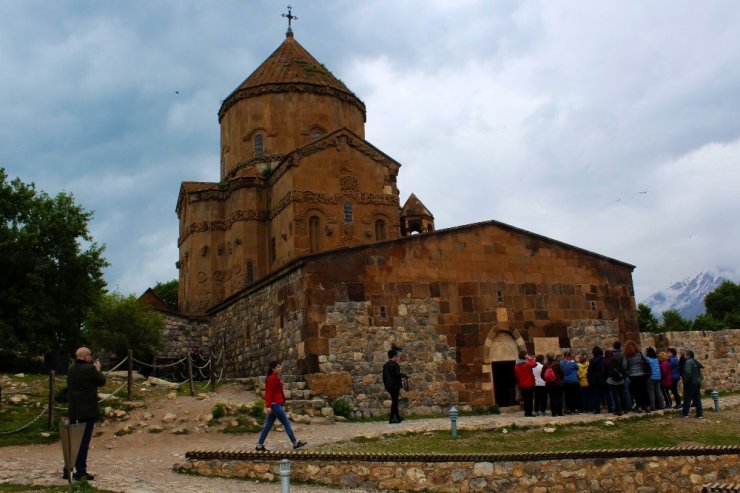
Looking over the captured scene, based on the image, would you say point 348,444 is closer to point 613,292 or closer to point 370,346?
point 370,346

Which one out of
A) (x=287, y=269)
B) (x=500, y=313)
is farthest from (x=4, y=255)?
(x=500, y=313)

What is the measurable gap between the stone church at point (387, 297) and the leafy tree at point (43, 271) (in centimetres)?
450

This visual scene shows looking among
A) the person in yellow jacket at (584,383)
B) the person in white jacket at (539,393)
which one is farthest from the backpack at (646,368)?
the person in white jacket at (539,393)

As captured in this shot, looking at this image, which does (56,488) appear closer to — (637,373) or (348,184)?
(637,373)

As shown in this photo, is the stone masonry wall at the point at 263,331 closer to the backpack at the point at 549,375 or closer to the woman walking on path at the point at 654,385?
the backpack at the point at 549,375

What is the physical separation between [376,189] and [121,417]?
15.8 meters

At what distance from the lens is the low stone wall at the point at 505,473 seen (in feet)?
33.1

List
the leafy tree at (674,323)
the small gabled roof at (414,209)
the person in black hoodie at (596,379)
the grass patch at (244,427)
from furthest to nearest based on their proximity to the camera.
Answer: the leafy tree at (674,323) < the small gabled roof at (414,209) < the person in black hoodie at (596,379) < the grass patch at (244,427)

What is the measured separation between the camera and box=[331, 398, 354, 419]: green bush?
50.7ft

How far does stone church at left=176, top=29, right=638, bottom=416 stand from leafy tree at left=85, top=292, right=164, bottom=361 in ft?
6.56

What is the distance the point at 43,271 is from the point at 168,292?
89.8 feet

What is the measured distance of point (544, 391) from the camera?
15.3m

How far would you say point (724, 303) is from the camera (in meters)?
52.1

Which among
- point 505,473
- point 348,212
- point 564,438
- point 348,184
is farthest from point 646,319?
point 505,473
